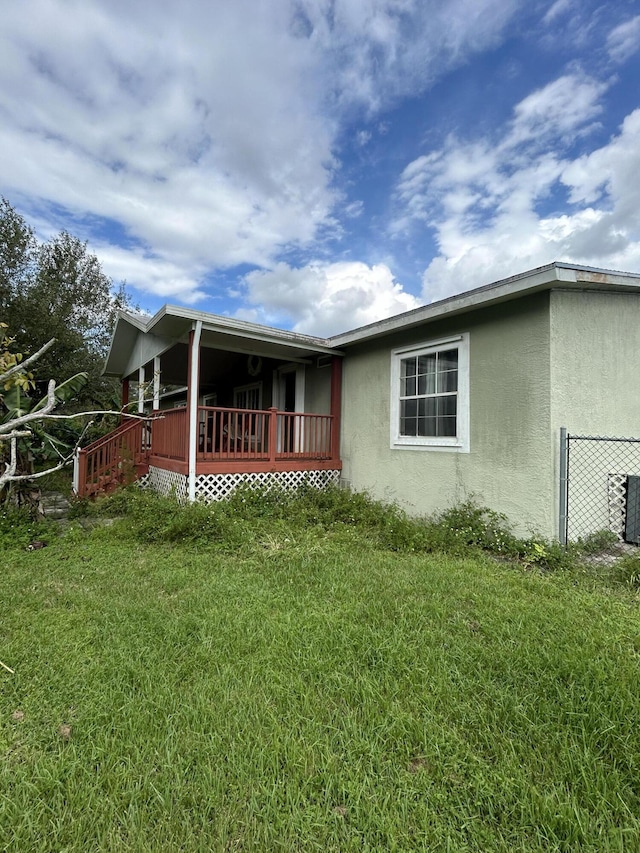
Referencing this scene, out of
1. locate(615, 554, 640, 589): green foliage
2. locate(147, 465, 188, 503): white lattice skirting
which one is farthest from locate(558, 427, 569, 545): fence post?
locate(147, 465, 188, 503): white lattice skirting

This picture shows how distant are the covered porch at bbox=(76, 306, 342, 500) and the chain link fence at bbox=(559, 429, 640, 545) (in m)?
4.43

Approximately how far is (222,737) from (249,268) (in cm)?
1863

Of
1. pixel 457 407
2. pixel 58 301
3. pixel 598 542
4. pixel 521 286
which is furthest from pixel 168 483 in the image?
pixel 58 301

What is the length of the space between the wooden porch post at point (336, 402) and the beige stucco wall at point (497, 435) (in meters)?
1.32

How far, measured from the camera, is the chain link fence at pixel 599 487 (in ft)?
17.8

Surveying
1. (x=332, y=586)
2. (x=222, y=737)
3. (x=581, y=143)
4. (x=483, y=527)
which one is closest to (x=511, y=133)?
(x=581, y=143)

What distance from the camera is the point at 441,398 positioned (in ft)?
22.2

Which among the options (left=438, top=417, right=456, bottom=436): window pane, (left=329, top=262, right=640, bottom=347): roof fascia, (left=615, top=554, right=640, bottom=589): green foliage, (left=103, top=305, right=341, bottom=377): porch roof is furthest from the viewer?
(left=103, top=305, right=341, bottom=377): porch roof

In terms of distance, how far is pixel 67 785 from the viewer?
70.5 inches

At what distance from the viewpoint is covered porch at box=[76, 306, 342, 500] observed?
23.3ft

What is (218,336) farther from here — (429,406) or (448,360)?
(448,360)

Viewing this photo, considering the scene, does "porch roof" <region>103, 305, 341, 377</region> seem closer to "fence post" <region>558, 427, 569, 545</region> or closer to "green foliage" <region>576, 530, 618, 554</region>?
A: "fence post" <region>558, 427, 569, 545</region>

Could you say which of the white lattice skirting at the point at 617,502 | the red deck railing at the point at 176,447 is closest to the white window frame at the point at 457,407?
the red deck railing at the point at 176,447

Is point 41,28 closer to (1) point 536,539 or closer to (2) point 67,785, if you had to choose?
(2) point 67,785
